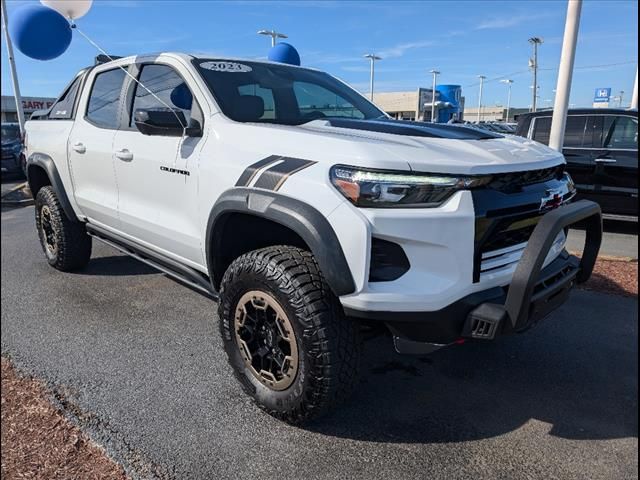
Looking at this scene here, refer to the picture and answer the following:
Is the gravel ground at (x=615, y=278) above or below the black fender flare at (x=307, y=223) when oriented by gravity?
below

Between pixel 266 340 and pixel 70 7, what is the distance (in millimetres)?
4382

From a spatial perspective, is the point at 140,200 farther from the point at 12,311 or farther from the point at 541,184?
the point at 541,184

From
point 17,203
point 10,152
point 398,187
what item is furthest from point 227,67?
point 10,152

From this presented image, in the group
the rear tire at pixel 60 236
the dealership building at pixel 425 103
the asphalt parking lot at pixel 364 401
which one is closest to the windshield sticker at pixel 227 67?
the asphalt parking lot at pixel 364 401

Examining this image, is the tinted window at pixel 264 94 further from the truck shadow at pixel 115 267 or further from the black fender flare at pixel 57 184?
the truck shadow at pixel 115 267

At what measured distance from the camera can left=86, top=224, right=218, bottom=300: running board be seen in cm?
318

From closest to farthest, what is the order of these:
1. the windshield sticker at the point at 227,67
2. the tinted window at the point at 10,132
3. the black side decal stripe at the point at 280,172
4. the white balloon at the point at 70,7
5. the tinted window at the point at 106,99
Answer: the black side decal stripe at the point at 280,172
the windshield sticker at the point at 227,67
the tinted window at the point at 106,99
the white balloon at the point at 70,7
the tinted window at the point at 10,132

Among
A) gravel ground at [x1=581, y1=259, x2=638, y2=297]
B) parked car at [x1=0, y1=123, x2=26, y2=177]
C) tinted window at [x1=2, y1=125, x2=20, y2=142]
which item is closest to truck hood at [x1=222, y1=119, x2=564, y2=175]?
gravel ground at [x1=581, y1=259, x2=638, y2=297]

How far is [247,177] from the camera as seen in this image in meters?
2.56

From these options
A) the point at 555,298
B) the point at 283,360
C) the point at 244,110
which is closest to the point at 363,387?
the point at 283,360

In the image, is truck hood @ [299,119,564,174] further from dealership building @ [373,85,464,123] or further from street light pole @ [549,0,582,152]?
dealership building @ [373,85,464,123]

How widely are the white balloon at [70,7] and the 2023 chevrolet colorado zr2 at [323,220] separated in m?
2.10

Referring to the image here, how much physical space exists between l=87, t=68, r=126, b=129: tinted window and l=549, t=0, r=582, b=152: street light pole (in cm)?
427

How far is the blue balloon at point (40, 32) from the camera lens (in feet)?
15.7
